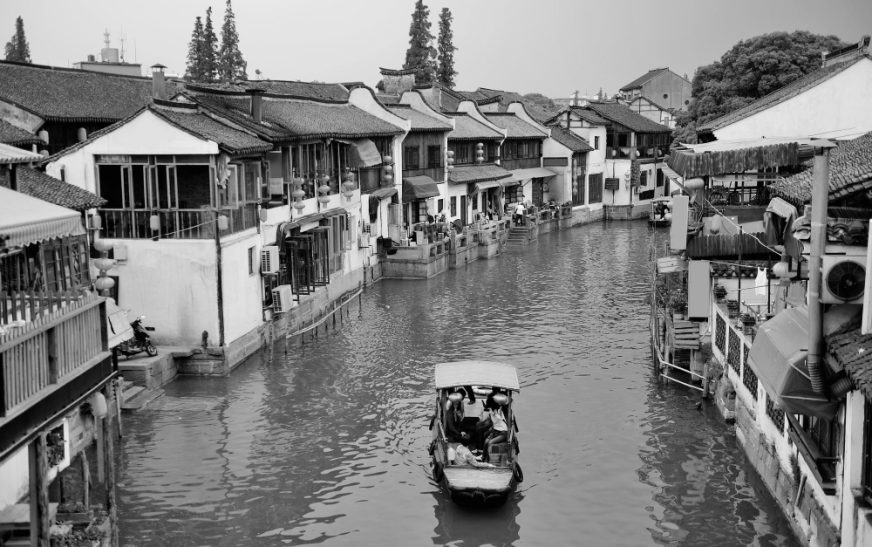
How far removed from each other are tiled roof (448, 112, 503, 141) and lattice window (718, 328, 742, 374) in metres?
33.9

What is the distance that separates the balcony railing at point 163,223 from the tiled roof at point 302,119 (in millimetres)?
5173

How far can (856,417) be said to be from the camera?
40.9 feet

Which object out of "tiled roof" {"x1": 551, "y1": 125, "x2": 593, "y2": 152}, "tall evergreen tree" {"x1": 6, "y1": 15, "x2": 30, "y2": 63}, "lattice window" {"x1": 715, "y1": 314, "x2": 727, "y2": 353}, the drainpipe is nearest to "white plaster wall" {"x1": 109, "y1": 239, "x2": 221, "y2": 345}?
"lattice window" {"x1": 715, "y1": 314, "x2": 727, "y2": 353}

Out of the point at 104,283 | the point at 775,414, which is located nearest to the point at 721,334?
the point at 775,414

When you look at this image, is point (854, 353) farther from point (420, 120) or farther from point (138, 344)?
point (420, 120)

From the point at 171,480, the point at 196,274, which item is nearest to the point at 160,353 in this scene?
the point at 196,274

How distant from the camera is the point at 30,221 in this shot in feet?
39.2

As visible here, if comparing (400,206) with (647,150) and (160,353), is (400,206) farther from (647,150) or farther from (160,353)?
(647,150)

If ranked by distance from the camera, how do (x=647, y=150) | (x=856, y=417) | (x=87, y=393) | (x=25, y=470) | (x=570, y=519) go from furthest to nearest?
(x=647, y=150) → (x=570, y=519) → (x=25, y=470) → (x=87, y=393) → (x=856, y=417)

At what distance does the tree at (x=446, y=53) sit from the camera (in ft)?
292

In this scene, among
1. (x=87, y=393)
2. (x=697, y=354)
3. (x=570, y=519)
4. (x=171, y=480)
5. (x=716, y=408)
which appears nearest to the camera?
(x=87, y=393)

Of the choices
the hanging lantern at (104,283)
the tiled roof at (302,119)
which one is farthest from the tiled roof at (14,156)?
the tiled roof at (302,119)

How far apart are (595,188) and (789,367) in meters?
56.7

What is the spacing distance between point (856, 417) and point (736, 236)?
36.4 ft
